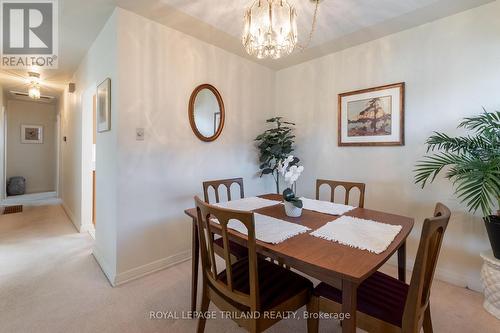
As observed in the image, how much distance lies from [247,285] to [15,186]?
701cm

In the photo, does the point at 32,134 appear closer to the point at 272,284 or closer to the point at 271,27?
the point at 271,27

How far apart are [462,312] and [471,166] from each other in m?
1.09

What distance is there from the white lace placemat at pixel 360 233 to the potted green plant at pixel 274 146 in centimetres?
163

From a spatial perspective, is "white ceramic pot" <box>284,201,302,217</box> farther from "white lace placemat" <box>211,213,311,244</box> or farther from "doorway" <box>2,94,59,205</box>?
"doorway" <box>2,94,59,205</box>

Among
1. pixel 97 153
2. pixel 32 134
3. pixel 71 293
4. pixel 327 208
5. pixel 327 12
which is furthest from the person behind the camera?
pixel 32 134

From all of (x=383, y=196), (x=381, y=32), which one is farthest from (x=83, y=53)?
(x=383, y=196)

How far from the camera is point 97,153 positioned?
2461mm

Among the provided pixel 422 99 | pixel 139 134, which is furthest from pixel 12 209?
pixel 422 99

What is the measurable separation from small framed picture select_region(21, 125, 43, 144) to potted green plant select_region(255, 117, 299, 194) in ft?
20.3

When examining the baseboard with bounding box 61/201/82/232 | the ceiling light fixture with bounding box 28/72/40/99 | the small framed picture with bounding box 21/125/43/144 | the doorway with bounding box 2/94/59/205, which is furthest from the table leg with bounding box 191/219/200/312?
the small framed picture with bounding box 21/125/43/144

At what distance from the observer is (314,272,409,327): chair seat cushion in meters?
1.00

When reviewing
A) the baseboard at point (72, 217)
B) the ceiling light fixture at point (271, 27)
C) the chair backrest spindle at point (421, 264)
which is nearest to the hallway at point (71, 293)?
the baseboard at point (72, 217)

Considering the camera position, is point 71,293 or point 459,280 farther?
point 459,280

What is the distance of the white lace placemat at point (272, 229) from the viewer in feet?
3.85
